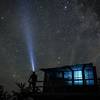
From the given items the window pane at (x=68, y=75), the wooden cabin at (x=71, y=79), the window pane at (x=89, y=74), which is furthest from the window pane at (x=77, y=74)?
the window pane at (x=89, y=74)

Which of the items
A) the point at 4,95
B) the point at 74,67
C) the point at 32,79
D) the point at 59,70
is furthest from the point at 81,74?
the point at 4,95

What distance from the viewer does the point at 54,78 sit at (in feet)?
69.3

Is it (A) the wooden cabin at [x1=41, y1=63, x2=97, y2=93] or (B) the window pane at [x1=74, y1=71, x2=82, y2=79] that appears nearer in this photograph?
(A) the wooden cabin at [x1=41, y1=63, x2=97, y2=93]

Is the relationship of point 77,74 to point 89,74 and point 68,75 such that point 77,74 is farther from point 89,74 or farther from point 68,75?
point 89,74

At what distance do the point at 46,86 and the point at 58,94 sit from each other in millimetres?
1905

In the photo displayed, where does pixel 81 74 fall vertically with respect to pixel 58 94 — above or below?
above

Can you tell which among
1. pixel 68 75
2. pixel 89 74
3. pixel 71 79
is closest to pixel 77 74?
pixel 68 75

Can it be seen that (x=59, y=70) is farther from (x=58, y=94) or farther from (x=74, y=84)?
(x=58, y=94)

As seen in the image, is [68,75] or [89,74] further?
[68,75]

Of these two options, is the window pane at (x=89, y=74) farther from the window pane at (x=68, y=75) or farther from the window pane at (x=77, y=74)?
the window pane at (x=68, y=75)

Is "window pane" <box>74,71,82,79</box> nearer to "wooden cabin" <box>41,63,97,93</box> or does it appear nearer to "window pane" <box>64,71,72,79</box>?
"wooden cabin" <box>41,63,97,93</box>

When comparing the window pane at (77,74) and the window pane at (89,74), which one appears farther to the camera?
the window pane at (77,74)

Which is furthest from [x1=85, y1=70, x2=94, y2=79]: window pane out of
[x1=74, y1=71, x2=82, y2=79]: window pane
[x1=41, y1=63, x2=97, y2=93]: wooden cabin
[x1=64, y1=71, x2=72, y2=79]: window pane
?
[x1=64, y1=71, x2=72, y2=79]: window pane

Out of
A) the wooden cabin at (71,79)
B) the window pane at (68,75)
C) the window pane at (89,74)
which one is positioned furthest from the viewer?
the window pane at (68,75)
